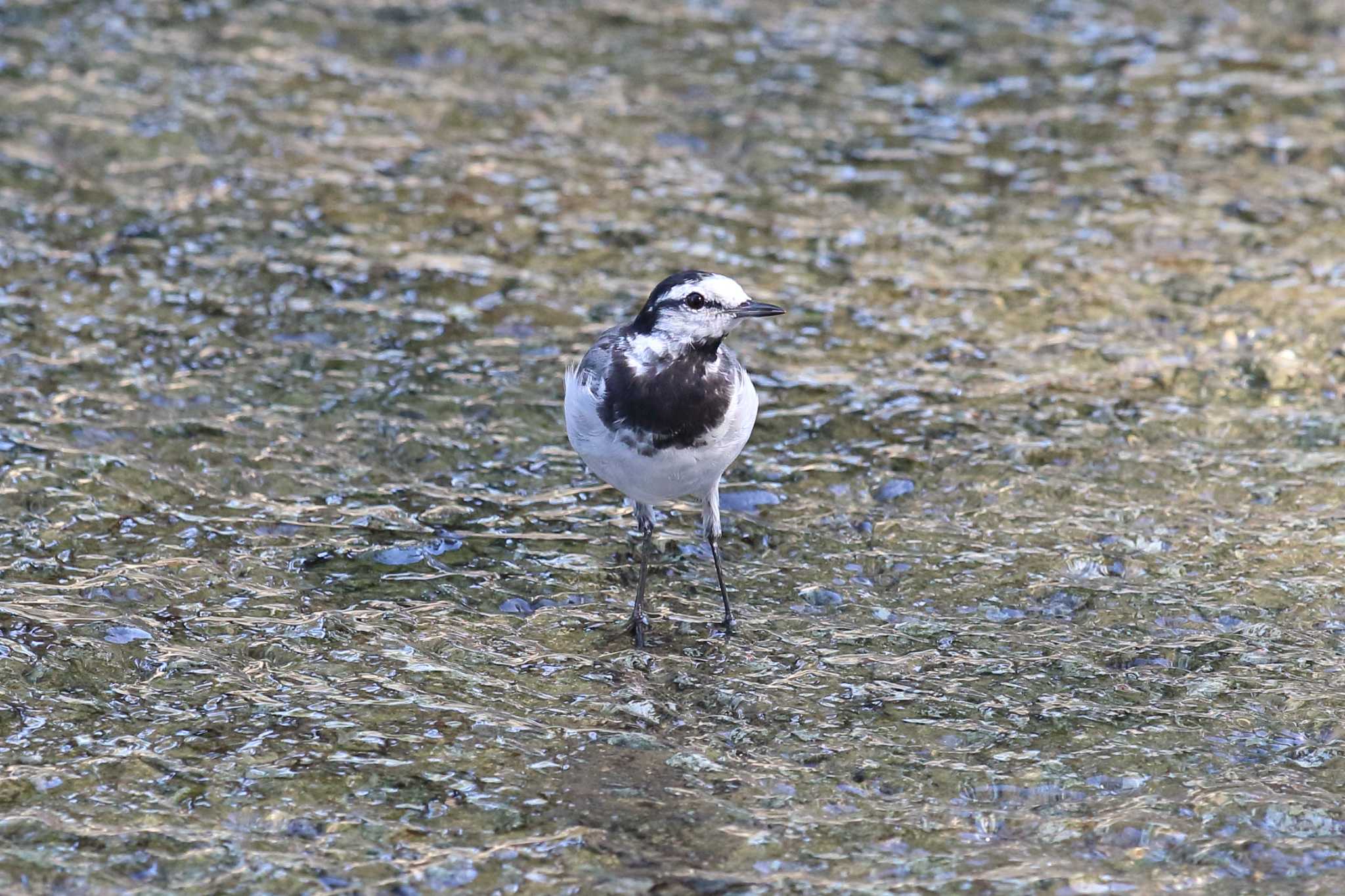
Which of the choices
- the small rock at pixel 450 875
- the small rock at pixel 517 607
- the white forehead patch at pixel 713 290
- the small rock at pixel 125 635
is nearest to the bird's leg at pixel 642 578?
the small rock at pixel 517 607

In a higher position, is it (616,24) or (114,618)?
(616,24)

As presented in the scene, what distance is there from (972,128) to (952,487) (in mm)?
4552

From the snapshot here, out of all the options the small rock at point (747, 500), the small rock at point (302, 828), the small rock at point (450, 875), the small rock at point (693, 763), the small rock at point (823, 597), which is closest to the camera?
the small rock at point (450, 875)

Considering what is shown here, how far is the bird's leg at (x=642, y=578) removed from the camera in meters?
6.62

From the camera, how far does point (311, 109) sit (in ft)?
36.9

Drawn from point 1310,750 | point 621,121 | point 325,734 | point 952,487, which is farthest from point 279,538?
point 621,121

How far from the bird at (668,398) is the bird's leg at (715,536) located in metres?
0.01

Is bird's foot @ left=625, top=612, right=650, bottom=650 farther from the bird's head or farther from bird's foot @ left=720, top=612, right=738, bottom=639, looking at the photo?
the bird's head

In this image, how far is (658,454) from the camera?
20.6ft

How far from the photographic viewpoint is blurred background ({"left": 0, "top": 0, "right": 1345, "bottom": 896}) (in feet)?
17.7

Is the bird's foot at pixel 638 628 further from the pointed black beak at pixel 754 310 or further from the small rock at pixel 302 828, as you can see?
the small rock at pixel 302 828

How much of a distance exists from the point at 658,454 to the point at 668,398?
0.23 m

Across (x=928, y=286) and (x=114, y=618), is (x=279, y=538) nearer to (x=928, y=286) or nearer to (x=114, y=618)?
(x=114, y=618)

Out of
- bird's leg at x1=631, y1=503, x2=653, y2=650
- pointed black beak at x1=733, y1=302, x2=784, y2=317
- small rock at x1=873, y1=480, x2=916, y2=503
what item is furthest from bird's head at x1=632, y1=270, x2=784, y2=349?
small rock at x1=873, y1=480, x2=916, y2=503
